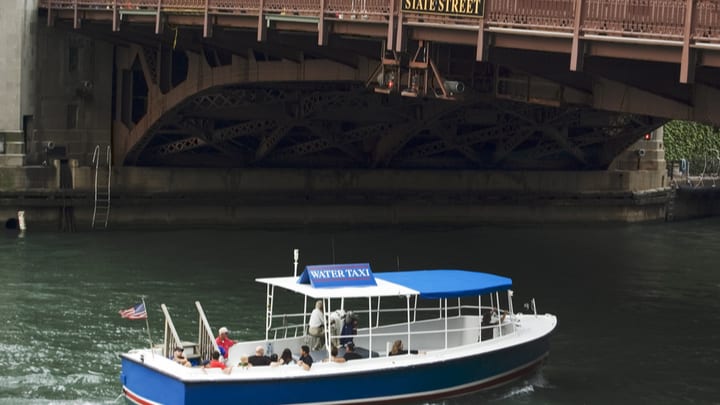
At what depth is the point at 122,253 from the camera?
48344mm

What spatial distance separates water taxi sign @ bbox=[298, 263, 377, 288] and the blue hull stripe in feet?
7.14

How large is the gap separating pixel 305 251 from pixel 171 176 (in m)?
7.79

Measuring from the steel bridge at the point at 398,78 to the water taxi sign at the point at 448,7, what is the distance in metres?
0.07

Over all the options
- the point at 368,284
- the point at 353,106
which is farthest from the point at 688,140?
the point at 368,284

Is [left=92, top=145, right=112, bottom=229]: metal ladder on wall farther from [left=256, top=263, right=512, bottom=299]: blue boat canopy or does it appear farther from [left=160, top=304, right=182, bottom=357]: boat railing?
[left=160, top=304, right=182, bottom=357]: boat railing

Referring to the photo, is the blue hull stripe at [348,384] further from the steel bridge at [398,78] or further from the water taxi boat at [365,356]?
the steel bridge at [398,78]

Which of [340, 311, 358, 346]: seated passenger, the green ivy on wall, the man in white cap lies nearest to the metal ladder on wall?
[340, 311, 358, 346]: seated passenger

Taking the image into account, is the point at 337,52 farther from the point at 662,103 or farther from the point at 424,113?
the point at 662,103

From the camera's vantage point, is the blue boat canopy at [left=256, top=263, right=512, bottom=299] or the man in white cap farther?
the blue boat canopy at [left=256, top=263, right=512, bottom=299]

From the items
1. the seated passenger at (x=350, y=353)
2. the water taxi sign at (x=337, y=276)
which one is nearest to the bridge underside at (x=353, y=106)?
the water taxi sign at (x=337, y=276)

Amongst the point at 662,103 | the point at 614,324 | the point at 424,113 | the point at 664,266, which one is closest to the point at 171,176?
the point at 424,113

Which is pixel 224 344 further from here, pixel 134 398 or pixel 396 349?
pixel 396 349

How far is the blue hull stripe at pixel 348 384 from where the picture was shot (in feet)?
89.2

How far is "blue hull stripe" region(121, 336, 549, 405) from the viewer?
1071 inches
